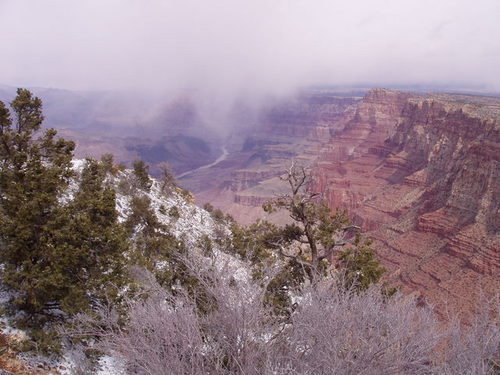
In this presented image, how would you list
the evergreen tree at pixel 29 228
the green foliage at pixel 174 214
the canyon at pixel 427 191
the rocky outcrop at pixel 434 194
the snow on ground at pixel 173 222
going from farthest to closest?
the rocky outcrop at pixel 434 194 → the canyon at pixel 427 191 → the green foliage at pixel 174 214 → the snow on ground at pixel 173 222 → the evergreen tree at pixel 29 228

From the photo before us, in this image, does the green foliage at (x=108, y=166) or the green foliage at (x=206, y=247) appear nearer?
the green foliage at (x=206, y=247)

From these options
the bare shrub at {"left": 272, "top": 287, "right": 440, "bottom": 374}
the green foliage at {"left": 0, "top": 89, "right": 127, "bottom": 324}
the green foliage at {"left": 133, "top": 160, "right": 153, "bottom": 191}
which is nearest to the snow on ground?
the green foliage at {"left": 133, "top": 160, "right": 153, "bottom": 191}

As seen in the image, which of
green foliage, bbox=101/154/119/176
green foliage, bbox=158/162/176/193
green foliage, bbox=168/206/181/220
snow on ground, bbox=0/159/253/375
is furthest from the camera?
green foliage, bbox=158/162/176/193

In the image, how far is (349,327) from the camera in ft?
28.5

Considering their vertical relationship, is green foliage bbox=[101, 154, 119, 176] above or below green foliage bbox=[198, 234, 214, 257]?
above

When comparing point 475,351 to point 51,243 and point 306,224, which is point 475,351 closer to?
point 306,224

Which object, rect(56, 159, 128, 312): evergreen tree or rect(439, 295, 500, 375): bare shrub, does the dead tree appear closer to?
rect(439, 295, 500, 375): bare shrub

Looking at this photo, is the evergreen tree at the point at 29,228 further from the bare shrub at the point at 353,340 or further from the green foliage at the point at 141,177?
the green foliage at the point at 141,177

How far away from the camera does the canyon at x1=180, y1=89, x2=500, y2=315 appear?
32.5 m

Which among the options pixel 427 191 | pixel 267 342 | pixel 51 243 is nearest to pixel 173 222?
pixel 51 243

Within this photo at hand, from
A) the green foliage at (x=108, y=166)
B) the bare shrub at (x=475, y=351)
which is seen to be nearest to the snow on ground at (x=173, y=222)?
the green foliage at (x=108, y=166)

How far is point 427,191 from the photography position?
52312 millimetres

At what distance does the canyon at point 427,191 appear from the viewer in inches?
1278

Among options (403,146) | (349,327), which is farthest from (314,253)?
(403,146)
